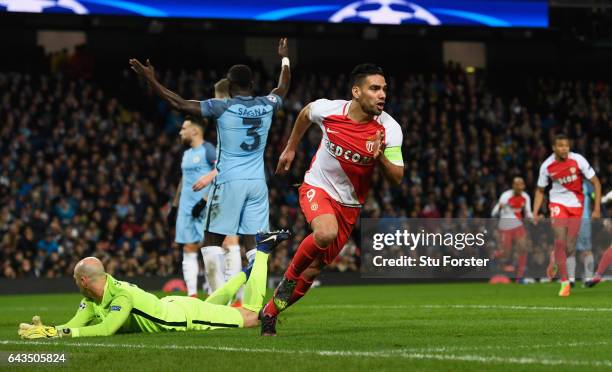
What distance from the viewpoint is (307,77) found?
33.6 metres

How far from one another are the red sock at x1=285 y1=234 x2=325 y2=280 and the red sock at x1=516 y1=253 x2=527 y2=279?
1389cm

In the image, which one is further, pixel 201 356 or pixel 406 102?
pixel 406 102

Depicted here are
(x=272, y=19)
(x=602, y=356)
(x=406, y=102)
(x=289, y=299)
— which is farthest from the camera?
(x=406, y=102)

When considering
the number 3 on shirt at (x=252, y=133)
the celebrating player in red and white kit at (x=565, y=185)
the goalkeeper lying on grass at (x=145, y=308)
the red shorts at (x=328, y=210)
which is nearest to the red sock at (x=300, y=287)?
the red shorts at (x=328, y=210)

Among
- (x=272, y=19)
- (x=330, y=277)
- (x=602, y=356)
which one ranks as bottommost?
(x=330, y=277)

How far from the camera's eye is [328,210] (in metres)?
8.95

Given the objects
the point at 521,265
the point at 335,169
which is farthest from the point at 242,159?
the point at 521,265

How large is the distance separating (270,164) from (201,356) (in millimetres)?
20467

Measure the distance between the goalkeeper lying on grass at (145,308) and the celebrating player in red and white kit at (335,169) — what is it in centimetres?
46

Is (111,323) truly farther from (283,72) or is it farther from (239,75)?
(283,72)

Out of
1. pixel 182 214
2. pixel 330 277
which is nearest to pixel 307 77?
pixel 330 277

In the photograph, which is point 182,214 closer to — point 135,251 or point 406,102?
point 135,251

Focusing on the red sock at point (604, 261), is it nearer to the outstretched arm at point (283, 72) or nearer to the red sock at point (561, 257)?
the red sock at point (561, 257)

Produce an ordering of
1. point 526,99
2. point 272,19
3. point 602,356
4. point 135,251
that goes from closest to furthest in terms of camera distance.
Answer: point 602,356, point 135,251, point 272,19, point 526,99
